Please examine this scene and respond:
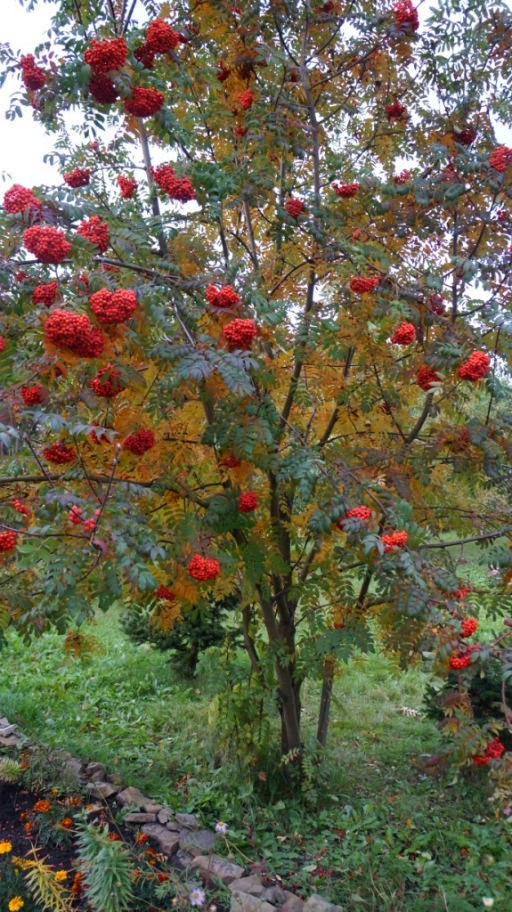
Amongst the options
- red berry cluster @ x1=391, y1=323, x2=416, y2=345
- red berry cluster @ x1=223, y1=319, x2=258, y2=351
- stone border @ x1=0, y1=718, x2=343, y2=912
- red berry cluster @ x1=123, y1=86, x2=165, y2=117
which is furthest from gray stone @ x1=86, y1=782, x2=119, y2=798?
red berry cluster @ x1=123, y1=86, x2=165, y2=117

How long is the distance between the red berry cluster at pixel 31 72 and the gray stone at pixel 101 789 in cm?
311

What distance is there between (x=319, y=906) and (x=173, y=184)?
106 inches

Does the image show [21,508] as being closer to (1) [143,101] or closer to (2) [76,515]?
(2) [76,515]

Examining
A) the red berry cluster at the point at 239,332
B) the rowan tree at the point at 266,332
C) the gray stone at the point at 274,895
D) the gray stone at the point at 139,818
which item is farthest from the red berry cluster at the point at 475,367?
the gray stone at the point at 139,818

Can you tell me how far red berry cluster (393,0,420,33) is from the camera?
10.1 ft

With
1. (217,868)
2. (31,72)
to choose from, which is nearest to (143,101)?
(31,72)

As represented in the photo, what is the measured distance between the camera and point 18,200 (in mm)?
1996

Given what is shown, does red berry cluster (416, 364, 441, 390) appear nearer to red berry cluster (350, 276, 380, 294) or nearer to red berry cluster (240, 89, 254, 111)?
red berry cluster (350, 276, 380, 294)

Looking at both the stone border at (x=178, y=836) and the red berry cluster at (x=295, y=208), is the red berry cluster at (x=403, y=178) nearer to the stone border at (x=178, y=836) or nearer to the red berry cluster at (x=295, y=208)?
the red berry cluster at (x=295, y=208)

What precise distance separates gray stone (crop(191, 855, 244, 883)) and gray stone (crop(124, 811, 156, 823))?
1.19ft

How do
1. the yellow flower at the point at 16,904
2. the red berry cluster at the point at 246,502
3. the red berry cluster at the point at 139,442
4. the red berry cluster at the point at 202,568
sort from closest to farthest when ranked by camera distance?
the red berry cluster at the point at 202,568 → the red berry cluster at the point at 139,442 → the yellow flower at the point at 16,904 → the red berry cluster at the point at 246,502

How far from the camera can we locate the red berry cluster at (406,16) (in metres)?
3.07

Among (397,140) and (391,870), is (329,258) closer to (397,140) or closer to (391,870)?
(397,140)

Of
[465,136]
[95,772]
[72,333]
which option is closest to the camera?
[72,333]
